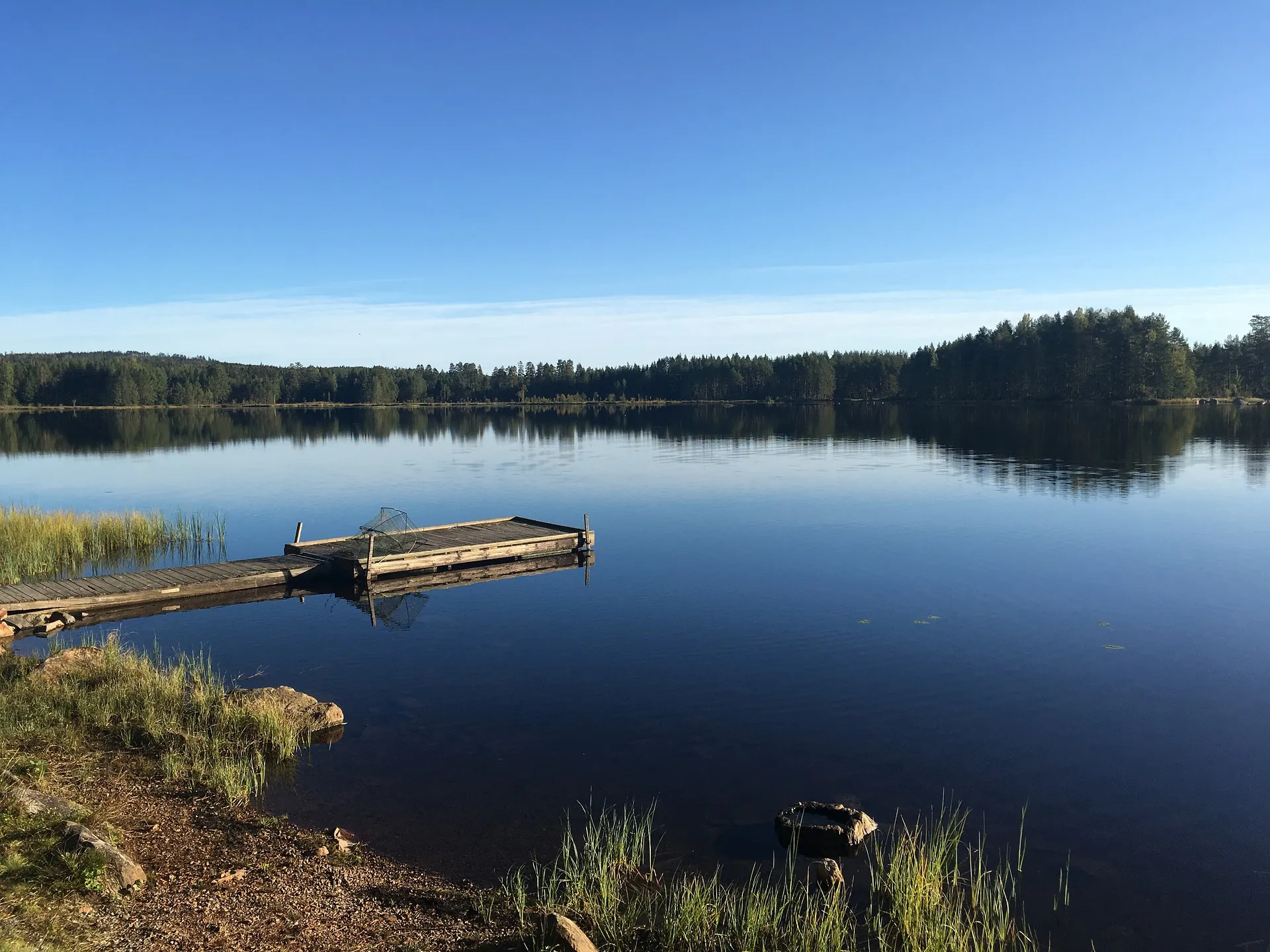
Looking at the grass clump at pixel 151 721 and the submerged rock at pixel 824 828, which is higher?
the grass clump at pixel 151 721

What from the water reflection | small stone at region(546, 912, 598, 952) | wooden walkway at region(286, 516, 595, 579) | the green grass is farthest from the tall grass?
the water reflection

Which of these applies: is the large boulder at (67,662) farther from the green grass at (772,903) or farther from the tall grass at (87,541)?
the tall grass at (87,541)

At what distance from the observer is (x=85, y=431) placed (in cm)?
10531

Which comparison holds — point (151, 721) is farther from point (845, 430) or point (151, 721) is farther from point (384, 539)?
point (845, 430)

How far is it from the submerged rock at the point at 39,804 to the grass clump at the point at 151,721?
5.18ft

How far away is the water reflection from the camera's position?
192 feet

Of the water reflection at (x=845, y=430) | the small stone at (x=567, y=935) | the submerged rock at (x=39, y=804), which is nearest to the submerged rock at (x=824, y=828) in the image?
the small stone at (x=567, y=935)

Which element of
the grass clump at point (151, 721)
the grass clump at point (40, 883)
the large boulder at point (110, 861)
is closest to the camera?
the grass clump at point (40, 883)

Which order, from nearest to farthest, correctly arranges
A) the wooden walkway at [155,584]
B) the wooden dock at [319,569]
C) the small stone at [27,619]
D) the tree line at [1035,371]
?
the small stone at [27,619], the wooden walkway at [155,584], the wooden dock at [319,569], the tree line at [1035,371]

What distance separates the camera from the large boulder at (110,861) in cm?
877

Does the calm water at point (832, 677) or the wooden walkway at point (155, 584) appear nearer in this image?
the calm water at point (832, 677)

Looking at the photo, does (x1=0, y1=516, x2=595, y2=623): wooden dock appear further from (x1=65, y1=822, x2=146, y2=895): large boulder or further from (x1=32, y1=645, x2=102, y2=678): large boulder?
(x1=65, y1=822, x2=146, y2=895): large boulder

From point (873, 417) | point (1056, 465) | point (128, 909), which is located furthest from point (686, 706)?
point (873, 417)

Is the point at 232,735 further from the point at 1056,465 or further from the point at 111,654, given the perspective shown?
the point at 1056,465
